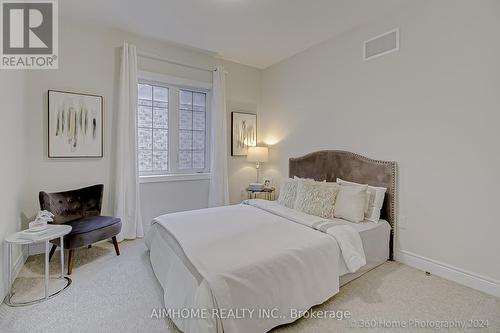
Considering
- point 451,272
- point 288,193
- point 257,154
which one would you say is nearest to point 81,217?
point 288,193

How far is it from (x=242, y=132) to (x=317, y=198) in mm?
2186

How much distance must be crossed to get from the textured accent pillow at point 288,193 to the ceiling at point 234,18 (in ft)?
6.65

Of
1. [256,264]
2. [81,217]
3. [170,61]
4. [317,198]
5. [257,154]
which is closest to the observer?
[256,264]

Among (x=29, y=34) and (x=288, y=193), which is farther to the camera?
(x=288, y=193)

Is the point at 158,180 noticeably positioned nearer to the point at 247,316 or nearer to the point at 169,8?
the point at 169,8

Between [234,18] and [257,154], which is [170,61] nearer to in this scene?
[234,18]

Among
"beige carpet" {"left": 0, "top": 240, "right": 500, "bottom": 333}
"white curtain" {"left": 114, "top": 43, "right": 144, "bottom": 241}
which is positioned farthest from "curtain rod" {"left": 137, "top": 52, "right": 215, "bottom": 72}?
"beige carpet" {"left": 0, "top": 240, "right": 500, "bottom": 333}

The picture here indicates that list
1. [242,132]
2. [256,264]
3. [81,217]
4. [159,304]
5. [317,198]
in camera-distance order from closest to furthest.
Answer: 1. [256,264]
2. [159,304]
3. [317,198]
4. [81,217]
5. [242,132]

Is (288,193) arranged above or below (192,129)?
below

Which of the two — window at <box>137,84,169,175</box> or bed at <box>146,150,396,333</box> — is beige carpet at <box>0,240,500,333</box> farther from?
window at <box>137,84,169,175</box>

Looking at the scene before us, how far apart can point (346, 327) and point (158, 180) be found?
3030 mm

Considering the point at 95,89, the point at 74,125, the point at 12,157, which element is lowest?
the point at 12,157

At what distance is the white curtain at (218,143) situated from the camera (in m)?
4.14

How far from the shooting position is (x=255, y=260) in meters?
1.70
